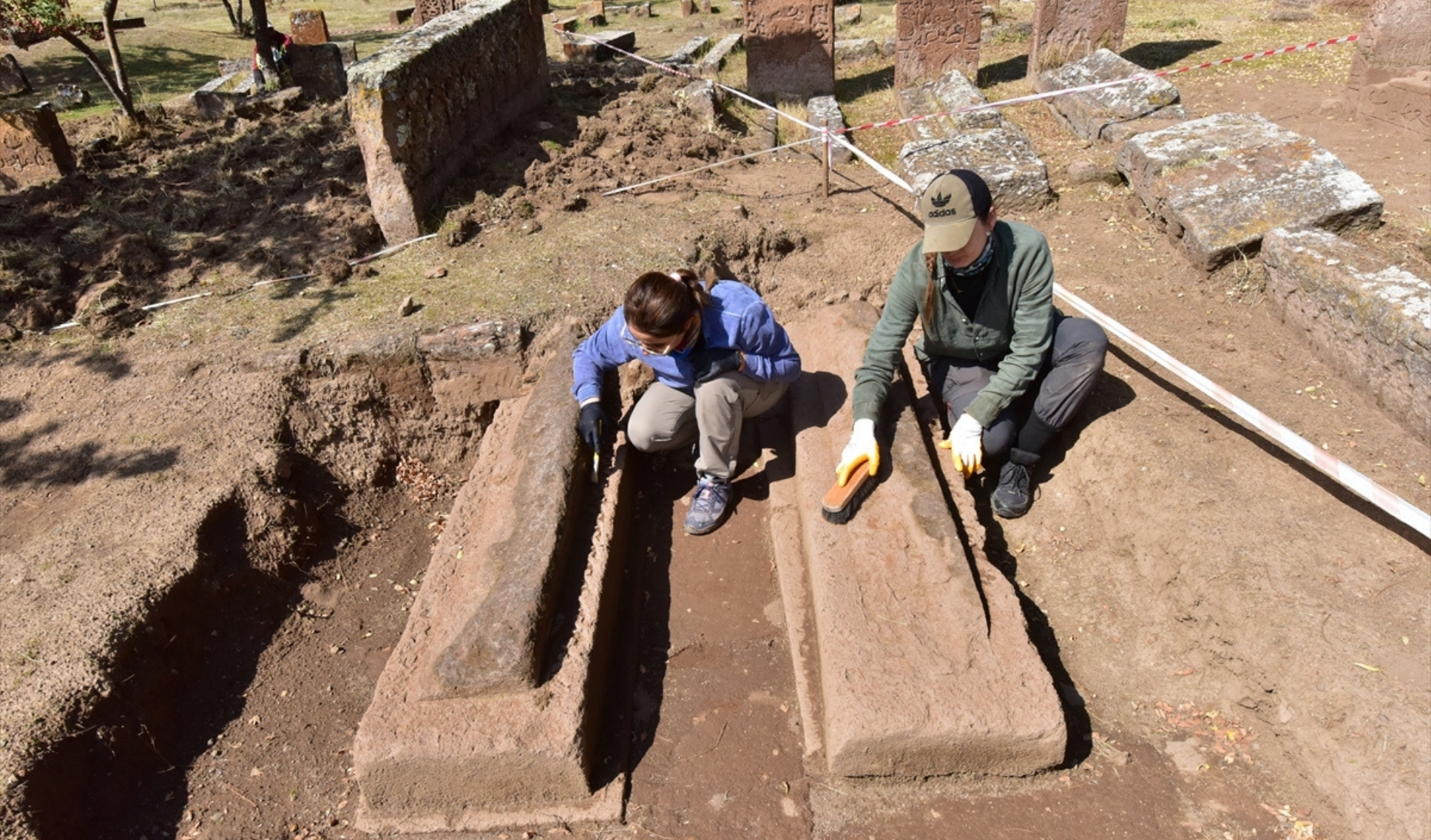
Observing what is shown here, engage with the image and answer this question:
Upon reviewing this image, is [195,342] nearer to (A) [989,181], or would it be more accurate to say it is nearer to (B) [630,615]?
(B) [630,615]

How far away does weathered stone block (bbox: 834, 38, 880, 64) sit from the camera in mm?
10266

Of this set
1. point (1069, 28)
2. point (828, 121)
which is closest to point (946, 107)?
point (828, 121)

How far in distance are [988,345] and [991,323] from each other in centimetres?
11

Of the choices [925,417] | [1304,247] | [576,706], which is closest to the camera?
[576,706]

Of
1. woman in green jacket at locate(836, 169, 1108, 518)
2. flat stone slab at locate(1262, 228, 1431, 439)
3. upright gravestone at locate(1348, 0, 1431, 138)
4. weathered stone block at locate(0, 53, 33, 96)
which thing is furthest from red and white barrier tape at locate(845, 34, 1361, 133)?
weathered stone block at locate(0, 53, 33, 96)

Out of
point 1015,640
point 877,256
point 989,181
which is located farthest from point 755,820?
point 989,181

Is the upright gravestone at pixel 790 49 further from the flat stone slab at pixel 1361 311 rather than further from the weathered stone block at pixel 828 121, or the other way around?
the flat stone slab at pixel 1361 311

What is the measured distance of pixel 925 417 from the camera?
3.72 meters

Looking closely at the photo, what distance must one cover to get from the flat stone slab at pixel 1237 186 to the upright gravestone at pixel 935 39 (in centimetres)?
342

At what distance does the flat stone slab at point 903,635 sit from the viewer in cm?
249

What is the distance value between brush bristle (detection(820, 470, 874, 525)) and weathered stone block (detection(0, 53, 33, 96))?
11351 mm

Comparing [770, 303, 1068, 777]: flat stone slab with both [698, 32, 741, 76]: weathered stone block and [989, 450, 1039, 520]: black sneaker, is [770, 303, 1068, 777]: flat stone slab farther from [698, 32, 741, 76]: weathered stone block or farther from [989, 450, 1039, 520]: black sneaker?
[698, 32, 741, 76]: weathered stone block

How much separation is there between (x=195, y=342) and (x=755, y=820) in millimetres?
3768

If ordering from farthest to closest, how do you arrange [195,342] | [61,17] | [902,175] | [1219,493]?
[61,17]
[902,175]
[195,342]
[1219,493]
